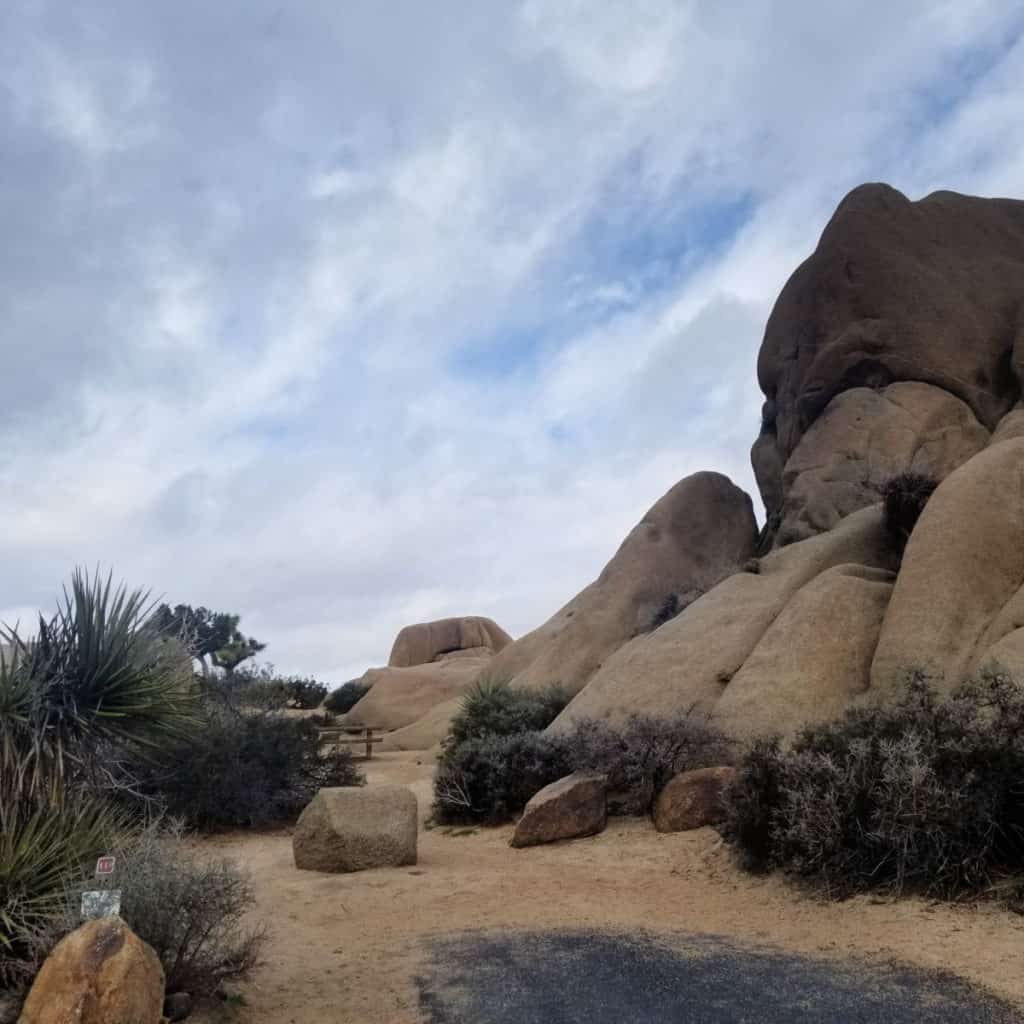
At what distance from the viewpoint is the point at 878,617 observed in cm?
1416

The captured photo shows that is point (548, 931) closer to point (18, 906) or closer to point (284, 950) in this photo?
point (284, 950)

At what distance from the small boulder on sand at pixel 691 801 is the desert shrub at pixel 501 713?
5.05 metres

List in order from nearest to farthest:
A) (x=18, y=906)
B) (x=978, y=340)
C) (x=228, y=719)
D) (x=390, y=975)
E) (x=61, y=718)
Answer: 1. (x=18, y=906)
2. (x=390, y=975)
3. (x=61, y=718)
4. (x=228, y=719)
5. (x=978, y=340)

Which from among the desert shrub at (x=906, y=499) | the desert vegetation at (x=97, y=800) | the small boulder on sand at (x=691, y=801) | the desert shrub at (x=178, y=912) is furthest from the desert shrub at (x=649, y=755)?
the desert shrub at (x=178, y=912)

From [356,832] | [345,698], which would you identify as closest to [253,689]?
[356,832]

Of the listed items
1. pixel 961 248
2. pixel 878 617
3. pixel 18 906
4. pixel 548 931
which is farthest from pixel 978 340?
pixel 18 906

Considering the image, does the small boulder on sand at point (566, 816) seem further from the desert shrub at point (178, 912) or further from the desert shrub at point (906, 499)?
the desert shrub at point (906, 499)

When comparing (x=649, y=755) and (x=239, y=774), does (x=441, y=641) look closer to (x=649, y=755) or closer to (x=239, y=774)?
(x=239, y=774)

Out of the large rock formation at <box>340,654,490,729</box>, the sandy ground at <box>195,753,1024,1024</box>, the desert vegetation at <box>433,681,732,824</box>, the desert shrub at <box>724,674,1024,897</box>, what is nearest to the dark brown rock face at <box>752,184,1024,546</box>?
the desert vegetation at <box>433,681,732,824</box>

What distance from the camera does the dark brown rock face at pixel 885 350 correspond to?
70.1 ft

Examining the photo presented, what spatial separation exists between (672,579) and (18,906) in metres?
19.0

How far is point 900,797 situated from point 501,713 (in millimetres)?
10386

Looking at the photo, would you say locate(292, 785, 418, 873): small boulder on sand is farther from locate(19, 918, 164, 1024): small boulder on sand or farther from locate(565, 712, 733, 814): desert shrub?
locate(19, 918, 164, 1024): small boulder on sand

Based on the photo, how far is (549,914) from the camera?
28.0 ft
